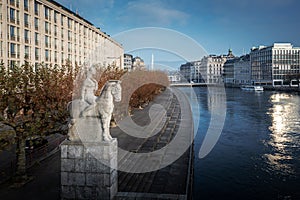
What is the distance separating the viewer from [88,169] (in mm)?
11906

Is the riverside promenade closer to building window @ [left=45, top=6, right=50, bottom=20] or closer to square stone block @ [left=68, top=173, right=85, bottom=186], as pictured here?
square stone block @ [left=68, top=173, right=85, bottom=186]

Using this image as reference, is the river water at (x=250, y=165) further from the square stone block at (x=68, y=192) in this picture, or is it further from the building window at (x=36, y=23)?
the building window at (x=36, y=23)

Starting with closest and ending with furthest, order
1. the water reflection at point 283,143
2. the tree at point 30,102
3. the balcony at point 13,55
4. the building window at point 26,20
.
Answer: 1. the tree at point 30,102
2. the water reflection at point 283,143
3. the balcony at point 13,55
4. the building window at point 26,20

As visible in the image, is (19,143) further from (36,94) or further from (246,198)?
(246,198)

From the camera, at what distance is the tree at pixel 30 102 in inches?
587

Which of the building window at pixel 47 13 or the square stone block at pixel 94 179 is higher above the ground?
the building window at pixel 47 13

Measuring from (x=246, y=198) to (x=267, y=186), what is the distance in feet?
8.24

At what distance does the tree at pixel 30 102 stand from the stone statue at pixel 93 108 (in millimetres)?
3764

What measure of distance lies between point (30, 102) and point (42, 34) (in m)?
45.5

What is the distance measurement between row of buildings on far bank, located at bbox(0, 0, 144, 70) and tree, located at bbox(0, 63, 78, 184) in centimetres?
1638

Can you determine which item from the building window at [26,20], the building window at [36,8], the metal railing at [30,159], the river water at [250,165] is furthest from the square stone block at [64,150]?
the building window at [36,8]

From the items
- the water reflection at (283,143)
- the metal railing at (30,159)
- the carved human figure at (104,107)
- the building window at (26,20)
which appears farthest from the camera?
the building window at (26,20)

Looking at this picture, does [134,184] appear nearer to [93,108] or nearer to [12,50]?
[93,108]

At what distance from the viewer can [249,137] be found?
105 feet
